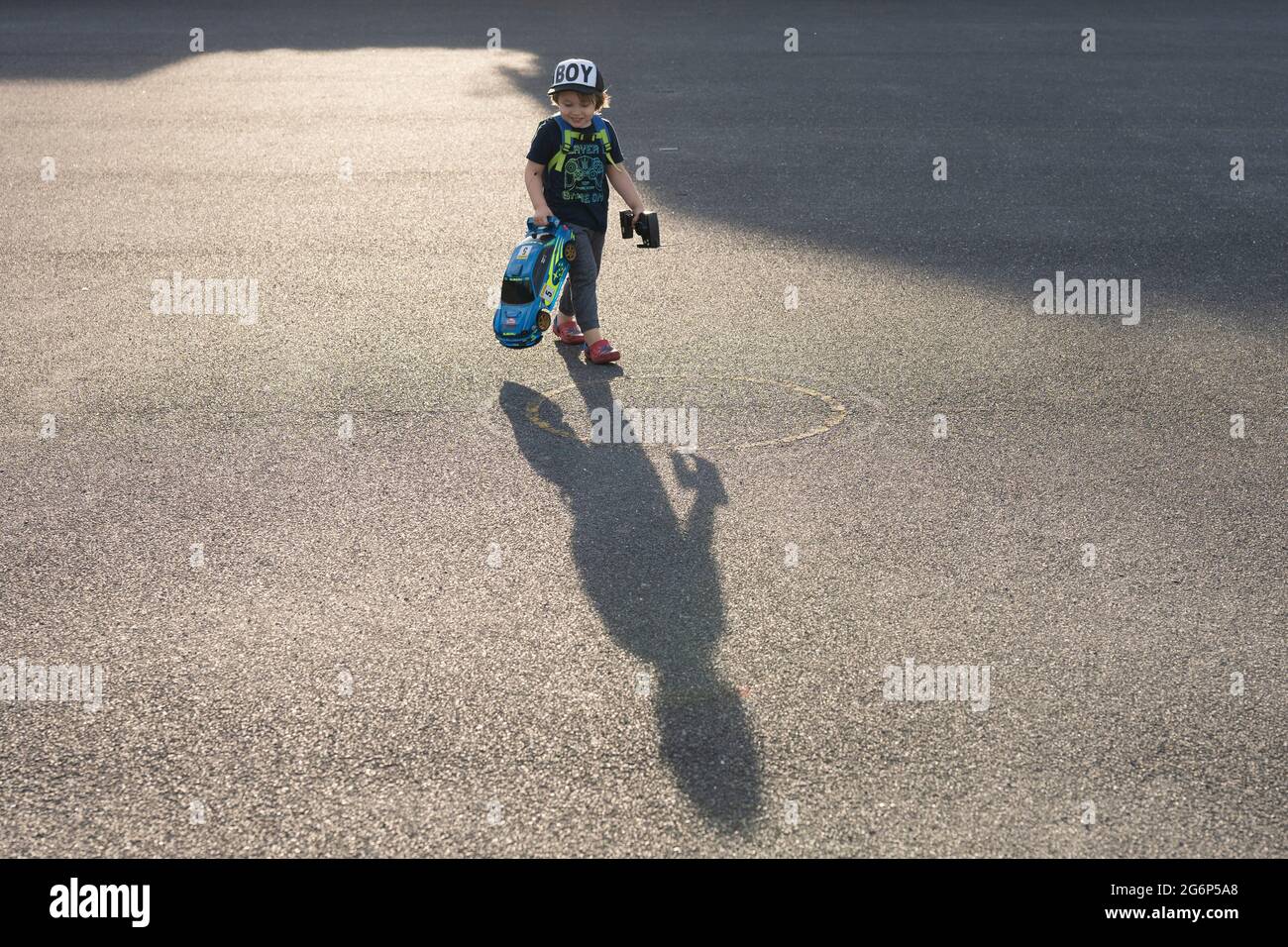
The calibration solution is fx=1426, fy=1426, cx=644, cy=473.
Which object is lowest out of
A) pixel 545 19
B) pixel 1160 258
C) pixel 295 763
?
pixel 295 763

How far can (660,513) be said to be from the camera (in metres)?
6.28

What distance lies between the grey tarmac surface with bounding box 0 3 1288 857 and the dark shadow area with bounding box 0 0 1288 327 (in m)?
0.10

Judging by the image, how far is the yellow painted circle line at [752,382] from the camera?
7109 millimetres

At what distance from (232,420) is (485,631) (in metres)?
2.76

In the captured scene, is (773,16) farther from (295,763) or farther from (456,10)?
(295,763)

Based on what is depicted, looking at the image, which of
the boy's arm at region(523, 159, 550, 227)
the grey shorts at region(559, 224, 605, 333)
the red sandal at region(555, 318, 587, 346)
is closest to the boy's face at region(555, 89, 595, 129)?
the boy's arm at region(523, 159, 550, 227)

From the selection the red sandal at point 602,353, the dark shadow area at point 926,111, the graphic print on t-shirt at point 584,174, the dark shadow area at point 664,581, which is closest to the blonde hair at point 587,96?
the graphic print on t-shirt at point 584,174

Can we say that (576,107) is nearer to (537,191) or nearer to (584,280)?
(537,191)

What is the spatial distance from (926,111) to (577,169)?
8390mm

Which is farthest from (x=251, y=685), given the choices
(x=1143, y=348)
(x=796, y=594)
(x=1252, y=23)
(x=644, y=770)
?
(x=1252, y=23)

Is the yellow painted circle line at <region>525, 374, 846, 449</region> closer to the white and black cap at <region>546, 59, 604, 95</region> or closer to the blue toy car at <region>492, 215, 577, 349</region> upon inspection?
the blue toy car at <region>492, 215, 577, 349</region>

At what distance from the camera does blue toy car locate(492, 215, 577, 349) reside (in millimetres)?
7852

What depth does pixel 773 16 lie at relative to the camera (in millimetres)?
23328

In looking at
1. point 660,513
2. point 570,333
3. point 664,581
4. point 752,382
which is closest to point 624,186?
point 570,333
